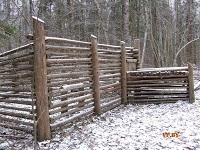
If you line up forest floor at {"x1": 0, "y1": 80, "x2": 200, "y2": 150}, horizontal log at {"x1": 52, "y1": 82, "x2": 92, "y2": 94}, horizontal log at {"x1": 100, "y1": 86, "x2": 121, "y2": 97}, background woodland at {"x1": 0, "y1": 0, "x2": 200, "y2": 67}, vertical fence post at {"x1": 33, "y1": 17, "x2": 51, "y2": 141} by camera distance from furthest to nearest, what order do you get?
background woodland at {"x1": 0, "y1": 0, "x2": 200, "y2": 67}
horizontal log at {"x1": 100, "y1": 86, "x2": 121, "y2": 97}
horizontal log at {"x1": 52, "y1": 82, "x2": 92, "y2": 94}
vertical fence post at {"x1": 33, "y1": 17, "x2": 51, "y2": 141}
forest floor at {"x1": 0, "y1": 80, "x2": 200, "y2": 150}

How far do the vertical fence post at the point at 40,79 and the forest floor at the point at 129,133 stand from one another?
0.41m

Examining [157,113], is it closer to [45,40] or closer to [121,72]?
[121,72]

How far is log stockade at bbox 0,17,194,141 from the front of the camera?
4.38m

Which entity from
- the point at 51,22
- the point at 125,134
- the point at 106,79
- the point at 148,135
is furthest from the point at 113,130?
the point at 51,22

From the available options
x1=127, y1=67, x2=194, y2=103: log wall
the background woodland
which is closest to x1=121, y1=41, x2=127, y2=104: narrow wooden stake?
x1=127, y1=67, x2=194, y2=103: log wall

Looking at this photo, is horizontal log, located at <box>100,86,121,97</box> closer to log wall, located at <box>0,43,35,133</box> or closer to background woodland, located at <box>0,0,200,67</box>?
log wall, located at <box>0,43,35,133</box>

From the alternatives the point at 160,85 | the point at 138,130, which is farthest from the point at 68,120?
the point at 160,85

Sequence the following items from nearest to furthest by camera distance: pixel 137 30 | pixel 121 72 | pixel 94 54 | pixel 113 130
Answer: pixel 113 130 → pixel 94 54 → pixel 121 72 → pixel 137 30

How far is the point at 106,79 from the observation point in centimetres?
719

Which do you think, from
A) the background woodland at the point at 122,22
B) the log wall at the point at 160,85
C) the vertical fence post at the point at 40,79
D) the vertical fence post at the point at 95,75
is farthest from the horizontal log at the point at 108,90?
the background woodland at the point at 122,22

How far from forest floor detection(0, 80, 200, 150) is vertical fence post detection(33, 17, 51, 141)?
1.34ft

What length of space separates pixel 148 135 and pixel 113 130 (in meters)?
0.84

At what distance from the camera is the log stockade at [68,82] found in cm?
438

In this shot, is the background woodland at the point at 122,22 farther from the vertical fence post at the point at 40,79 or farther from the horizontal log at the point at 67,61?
the vertical fence post at the point at 40,79
